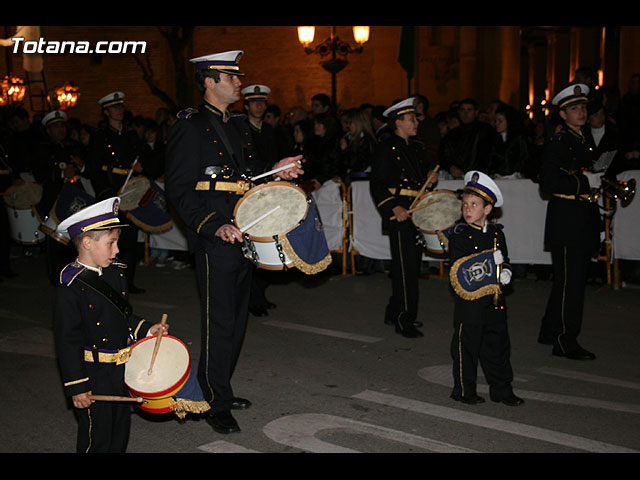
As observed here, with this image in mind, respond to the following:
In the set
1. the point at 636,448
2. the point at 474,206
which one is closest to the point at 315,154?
the point at 474,206

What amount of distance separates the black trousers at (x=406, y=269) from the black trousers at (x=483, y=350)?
201 centimetres

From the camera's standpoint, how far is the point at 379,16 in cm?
1698

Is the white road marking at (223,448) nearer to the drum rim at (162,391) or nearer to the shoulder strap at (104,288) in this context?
the drum rim at (162,391)

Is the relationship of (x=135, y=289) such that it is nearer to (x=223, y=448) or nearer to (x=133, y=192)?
(x=133, y=192)

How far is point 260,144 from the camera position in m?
9.01

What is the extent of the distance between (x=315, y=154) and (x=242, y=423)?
21.8 feet

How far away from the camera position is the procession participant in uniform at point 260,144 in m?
8.97

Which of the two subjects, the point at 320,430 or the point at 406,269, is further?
the point at 406,269

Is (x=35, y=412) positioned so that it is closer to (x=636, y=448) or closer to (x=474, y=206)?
(x=474, y=206)

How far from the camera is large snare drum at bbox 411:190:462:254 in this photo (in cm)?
751

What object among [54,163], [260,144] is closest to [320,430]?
[260,144]

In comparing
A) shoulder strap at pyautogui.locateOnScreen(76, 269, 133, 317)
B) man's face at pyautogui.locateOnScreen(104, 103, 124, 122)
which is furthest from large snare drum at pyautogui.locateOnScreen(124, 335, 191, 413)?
man's face at pyautogui.locateOnScreen(104, 103, 124, 122)

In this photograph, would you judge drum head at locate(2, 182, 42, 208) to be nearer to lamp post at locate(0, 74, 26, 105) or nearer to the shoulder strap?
the shoulder strap

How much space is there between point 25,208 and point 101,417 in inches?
312
